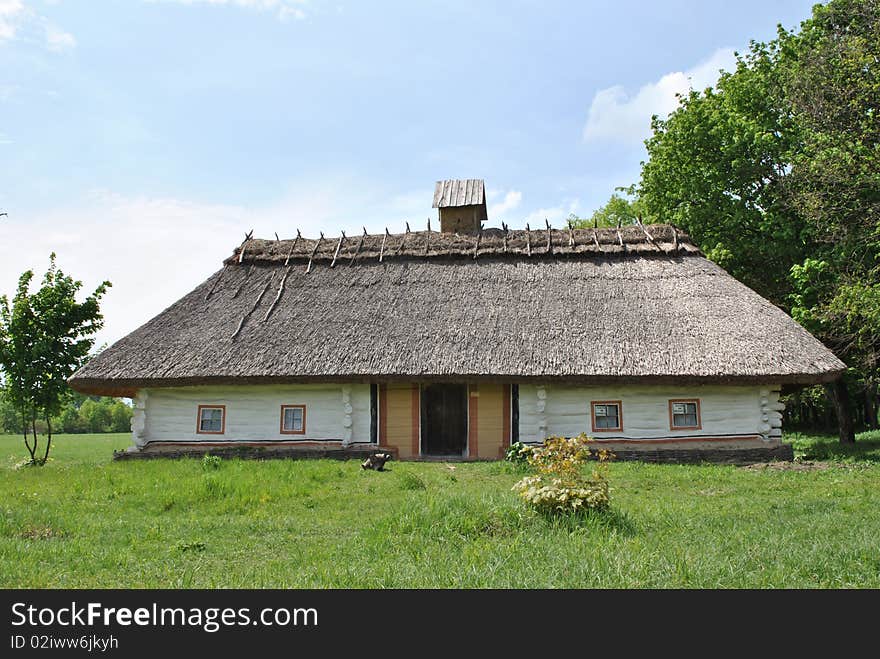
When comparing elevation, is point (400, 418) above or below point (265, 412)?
below

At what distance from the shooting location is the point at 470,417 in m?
15.9

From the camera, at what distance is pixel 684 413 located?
15.5 metres

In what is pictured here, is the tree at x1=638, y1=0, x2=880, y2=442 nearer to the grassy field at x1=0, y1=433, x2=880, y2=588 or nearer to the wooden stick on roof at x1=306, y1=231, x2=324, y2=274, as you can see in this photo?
the grassy field at x1=0, y1=433, x2=880, y2=588

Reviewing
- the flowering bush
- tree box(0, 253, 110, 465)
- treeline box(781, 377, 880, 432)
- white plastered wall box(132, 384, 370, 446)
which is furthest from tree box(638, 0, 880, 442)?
tree box(0, 253, 110, 465)

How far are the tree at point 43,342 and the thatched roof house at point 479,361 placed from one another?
2.44 metres

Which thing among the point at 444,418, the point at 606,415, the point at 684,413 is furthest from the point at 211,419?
the point at 684,413

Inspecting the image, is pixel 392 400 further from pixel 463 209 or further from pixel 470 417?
pixel 463 209

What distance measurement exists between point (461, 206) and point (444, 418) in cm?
802

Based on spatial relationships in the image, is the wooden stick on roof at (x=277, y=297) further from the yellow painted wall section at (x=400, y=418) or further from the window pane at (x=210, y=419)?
the yellow painted wall section at (x=400, y=418)

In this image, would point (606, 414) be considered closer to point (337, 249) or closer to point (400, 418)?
point (400, 418)

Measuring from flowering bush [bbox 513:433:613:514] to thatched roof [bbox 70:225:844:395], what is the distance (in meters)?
6.63

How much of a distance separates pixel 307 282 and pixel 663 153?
1244cm

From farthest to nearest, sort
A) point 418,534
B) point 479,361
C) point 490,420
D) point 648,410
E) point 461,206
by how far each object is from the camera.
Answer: point 461,206 → point 490,420 → point 648,410 → point 479,361 → point 418,534

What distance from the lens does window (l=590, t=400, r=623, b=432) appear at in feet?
50.9
